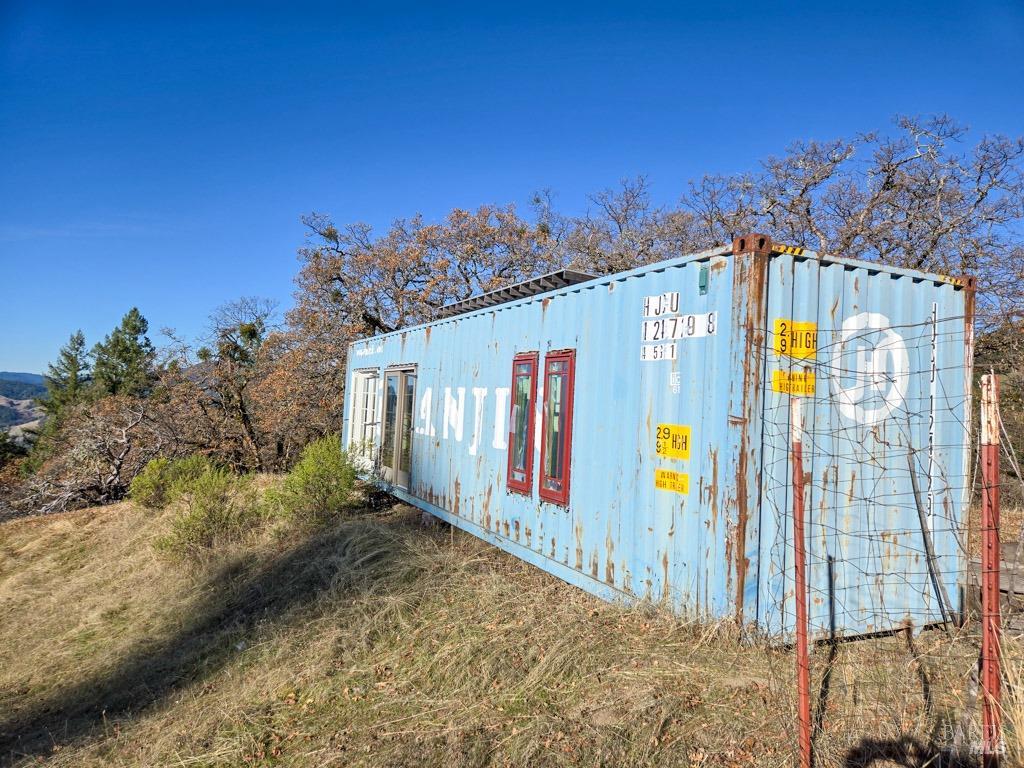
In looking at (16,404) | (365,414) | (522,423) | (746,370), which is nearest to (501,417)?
(522,423)

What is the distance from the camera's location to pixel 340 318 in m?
19.5

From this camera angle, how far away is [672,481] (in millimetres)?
4570

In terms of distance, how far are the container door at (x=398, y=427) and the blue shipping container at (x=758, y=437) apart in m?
4.00

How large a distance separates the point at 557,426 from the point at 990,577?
3641mm

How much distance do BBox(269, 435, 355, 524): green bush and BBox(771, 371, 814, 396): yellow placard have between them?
7170mm

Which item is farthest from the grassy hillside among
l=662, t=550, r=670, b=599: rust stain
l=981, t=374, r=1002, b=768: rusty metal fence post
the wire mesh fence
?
l=981, t=374, r=1002, b=768: rusty metal fence post

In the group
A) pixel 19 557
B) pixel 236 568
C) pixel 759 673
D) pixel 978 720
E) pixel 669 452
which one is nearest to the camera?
pixel 978 720

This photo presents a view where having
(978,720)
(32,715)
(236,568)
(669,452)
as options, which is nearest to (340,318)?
(236,568)

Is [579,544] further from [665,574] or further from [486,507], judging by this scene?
[486,507]

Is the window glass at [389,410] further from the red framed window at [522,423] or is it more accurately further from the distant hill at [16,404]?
the distant hill at [16,404]

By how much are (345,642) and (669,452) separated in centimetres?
314

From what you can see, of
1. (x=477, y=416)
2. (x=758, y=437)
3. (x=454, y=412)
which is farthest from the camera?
(x=454, y=412)

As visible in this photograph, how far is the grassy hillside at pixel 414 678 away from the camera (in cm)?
351

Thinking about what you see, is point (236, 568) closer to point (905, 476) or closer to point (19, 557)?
point (19, 557)
